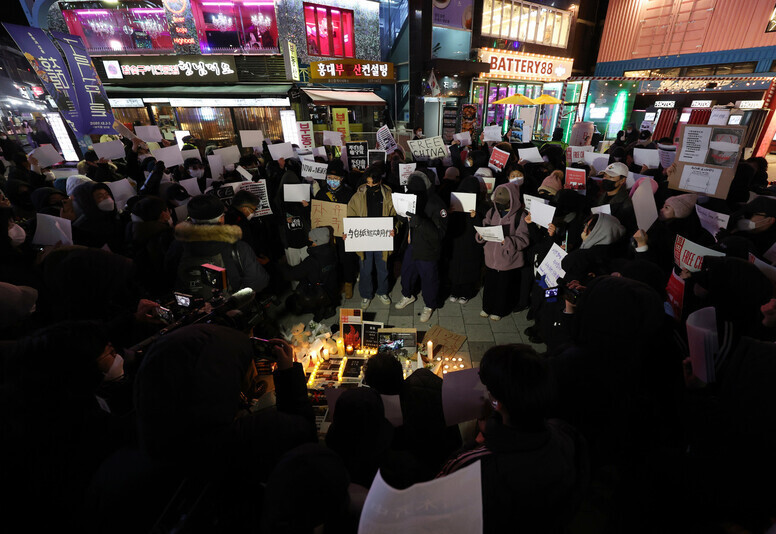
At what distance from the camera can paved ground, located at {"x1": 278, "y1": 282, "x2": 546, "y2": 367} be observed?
16.0 ft

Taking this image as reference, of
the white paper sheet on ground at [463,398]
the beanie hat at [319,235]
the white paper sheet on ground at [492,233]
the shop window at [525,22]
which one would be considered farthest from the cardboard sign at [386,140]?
the shop window at [525,22]

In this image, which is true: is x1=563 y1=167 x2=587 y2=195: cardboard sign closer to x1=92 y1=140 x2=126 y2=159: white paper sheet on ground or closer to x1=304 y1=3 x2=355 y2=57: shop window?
x1=92 y1=140 x2=126 y2=159: white paper sheet on ground

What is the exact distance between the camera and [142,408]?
1394mm

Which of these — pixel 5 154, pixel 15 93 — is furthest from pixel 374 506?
pixel 15 93

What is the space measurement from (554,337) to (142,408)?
390 centimetres

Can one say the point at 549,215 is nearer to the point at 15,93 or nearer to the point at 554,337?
the point at 554,337

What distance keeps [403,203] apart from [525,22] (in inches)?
830

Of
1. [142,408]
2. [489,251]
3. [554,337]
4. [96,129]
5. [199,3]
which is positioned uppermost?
[199,3]

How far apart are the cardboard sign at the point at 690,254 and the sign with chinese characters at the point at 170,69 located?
17944 millimetres

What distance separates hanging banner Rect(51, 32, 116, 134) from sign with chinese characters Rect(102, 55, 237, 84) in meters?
8.66

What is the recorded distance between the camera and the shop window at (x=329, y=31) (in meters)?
14.9

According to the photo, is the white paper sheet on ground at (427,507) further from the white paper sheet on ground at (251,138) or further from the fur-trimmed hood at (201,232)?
the white paper sheet on ground at (251,138)

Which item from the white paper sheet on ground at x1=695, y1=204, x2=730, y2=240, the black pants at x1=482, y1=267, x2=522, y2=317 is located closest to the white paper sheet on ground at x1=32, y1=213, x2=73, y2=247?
the black pants at x1=482, y1=267, x2=522, y2=317

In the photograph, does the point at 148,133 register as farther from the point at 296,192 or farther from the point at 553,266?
the point at 553,266
